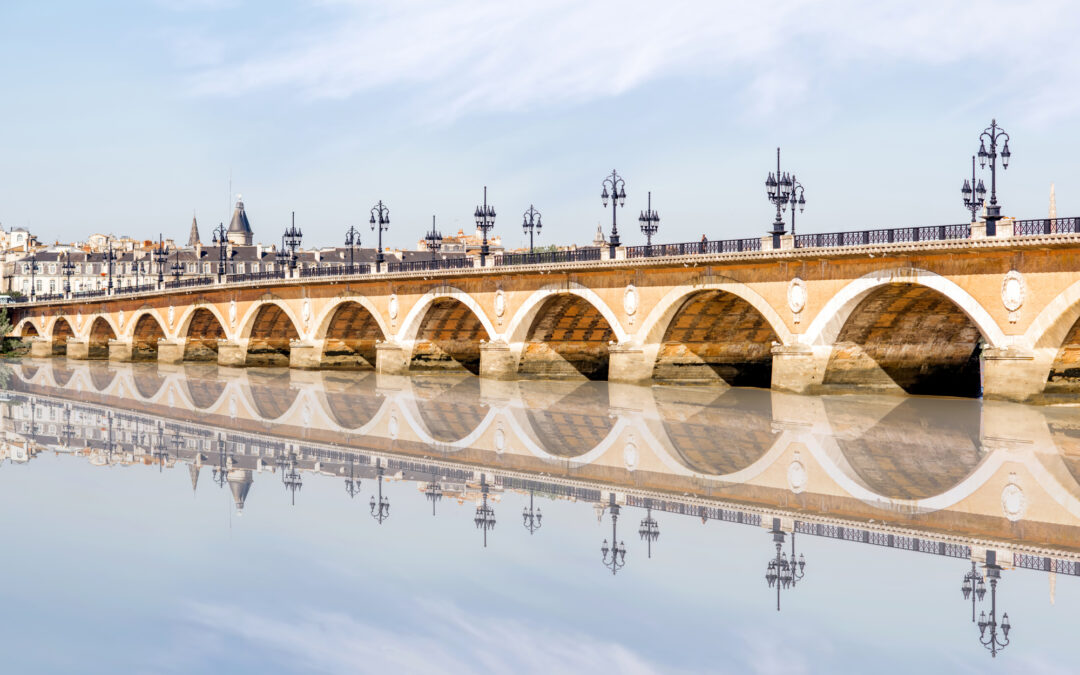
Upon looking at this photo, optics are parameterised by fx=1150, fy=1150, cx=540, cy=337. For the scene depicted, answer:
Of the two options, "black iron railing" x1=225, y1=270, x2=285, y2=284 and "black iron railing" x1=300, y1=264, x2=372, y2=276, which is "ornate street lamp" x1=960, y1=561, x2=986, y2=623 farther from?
"black iron railing" x1=225, y1=270, x2=285, y2=284

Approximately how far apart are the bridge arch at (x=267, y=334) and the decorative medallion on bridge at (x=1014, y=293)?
40346mm

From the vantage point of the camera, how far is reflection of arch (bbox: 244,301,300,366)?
201ft

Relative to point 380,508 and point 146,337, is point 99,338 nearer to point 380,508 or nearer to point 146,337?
point 146,337

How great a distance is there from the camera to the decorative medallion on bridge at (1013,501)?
52.7ft

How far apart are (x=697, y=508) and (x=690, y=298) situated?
865 inches

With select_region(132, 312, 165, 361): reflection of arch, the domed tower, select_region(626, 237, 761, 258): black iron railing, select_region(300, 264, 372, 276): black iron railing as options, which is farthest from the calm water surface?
the domed tower

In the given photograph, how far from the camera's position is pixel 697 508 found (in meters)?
16.8

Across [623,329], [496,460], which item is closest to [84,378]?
[623,329]

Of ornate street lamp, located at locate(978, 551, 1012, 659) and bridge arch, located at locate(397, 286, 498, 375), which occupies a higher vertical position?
bridge arch, located at locate(397, 286, 498, 375)

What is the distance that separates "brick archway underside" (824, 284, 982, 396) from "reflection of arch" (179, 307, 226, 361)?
140 feet

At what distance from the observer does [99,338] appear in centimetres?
8050

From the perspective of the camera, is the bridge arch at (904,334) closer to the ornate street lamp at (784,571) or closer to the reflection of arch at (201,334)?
the ornate street lamp at (784,571)

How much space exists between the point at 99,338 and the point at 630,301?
5354 cm

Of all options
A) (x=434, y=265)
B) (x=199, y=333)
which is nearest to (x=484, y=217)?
(x=434, y=265)
